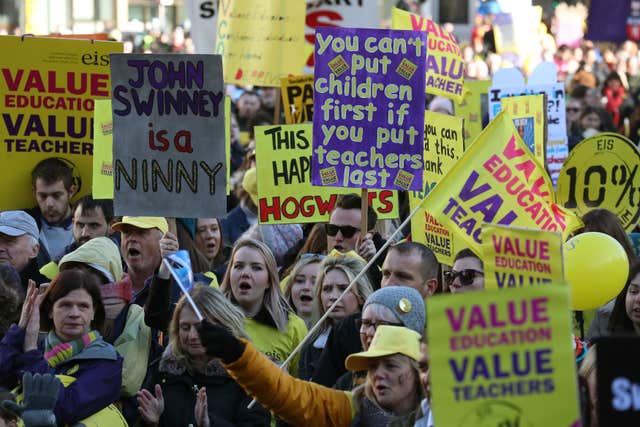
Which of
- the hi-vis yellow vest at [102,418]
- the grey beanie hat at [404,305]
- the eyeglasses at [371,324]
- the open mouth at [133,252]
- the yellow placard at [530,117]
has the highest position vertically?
the yellow placard at [530,117]

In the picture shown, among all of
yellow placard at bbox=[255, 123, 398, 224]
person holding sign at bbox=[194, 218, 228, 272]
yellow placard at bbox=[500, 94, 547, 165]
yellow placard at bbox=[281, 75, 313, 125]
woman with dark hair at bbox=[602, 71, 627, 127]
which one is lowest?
person holding sign at bbox=[194, 218, 228, 272]

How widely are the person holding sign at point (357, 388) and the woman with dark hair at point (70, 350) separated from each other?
1.02 metres

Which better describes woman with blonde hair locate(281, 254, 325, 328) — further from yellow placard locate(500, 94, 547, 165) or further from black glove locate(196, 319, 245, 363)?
yellow placard locate(500, 94, 547, 165)


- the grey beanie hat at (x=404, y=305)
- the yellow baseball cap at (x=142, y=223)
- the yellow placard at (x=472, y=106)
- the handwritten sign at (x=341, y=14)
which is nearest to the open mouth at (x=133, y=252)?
the yellow baseball cap at (x=142, y=223)

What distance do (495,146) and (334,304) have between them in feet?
3.41

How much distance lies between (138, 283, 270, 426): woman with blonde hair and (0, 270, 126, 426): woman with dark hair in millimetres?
203

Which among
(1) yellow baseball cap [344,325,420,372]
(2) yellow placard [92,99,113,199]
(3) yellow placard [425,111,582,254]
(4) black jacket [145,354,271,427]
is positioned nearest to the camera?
(1) yellow baseball cap [344,325,420,372]

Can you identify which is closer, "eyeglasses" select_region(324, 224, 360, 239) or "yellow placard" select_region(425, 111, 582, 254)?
"yellow placard" select_region(425, 111, 582, 254)

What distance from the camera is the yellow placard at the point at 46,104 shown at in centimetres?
876

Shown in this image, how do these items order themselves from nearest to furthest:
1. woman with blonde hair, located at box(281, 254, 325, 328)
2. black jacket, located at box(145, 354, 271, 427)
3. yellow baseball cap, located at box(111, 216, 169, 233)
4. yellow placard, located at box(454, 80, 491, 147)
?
black jacket, located at box(145, 354, 271, 427)
yellow baseball cap, located at box(111, 216, 169, 233)
woman with blonde hair, located at box(281, 254, 325, 328)
yellow placard, located at box(454, 80, 491, 147)

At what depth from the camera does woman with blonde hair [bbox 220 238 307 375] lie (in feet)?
23.8

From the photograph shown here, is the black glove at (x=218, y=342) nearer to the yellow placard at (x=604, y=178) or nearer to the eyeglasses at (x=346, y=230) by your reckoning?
the eyeglasses at (x=346, y=230)

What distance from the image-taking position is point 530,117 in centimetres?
1138

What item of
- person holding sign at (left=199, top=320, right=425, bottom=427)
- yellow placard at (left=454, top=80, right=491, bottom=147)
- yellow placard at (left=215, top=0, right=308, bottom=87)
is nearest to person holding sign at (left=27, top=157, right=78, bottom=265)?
person holding sign at (left=199, top=320, right=425, bottom=427)
